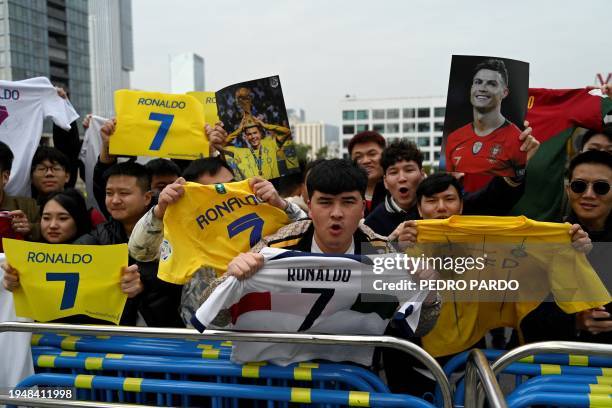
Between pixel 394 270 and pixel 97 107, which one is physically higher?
pixel 97 107

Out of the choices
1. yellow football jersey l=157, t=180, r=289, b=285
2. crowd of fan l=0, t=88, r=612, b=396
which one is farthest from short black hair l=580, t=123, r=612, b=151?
yellow football jersey l=157, t=180, r=289, b=285

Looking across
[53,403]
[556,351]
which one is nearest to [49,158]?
[53,403]

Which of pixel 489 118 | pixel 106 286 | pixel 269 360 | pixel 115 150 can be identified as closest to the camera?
pixel 269 360

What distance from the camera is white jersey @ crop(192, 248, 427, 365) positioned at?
2416mm

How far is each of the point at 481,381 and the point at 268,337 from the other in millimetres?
952

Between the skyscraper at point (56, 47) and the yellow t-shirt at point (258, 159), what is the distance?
67249 millimetres

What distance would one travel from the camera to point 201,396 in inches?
104

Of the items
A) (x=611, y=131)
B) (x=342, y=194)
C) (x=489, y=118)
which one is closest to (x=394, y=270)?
(x=342, y=194)

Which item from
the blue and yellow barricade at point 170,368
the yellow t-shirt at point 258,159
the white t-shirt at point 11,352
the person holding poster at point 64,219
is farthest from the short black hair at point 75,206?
the yellow t-shirt at point 258,159

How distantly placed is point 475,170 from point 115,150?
9.50ft

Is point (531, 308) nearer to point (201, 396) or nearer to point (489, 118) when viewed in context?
point (489, 118)

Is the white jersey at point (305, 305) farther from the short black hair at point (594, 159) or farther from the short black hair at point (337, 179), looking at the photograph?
the short black hair at point (594, 159)

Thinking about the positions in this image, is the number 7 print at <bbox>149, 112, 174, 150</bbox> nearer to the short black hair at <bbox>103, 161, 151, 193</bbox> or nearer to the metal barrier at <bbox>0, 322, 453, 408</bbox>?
the short black hair at <bbox>103, 161, 151, 193</bbox>

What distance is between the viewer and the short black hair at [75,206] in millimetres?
3504
